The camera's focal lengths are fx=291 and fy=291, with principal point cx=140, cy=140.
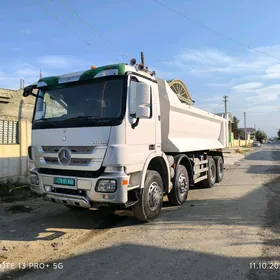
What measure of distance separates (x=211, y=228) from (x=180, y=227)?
1.93 feet

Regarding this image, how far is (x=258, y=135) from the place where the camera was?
5295 inches

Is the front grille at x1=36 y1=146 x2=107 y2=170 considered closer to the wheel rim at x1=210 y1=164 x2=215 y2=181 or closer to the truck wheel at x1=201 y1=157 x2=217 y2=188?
the truck wheel at x1=201 y1=157 x2=217 y2=188

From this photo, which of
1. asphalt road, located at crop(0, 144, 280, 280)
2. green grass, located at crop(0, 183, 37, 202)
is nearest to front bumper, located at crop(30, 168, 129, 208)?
asphalt road, located at crop(0, 144, 280, 280)

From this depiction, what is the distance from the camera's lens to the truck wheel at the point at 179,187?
7102 mm

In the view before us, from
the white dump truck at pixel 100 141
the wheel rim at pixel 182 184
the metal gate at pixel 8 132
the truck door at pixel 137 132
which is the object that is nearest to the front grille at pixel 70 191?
the white dump truck at pixel 100 141

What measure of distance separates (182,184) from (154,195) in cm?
175

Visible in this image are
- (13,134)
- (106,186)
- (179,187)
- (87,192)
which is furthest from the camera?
(13,134)

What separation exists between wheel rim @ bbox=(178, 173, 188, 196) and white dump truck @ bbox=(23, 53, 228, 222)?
91 cm

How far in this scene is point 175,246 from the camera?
4.68 meters

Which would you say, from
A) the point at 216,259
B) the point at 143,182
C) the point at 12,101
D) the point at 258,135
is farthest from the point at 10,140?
the point at 258,135

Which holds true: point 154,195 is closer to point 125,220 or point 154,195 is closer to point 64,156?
point 125,220

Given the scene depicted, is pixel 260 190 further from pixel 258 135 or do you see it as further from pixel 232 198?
pixel 258 135

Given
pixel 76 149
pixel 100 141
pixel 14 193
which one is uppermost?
pixel 100 141

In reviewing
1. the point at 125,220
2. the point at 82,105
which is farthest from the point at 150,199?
the point at 82,105
